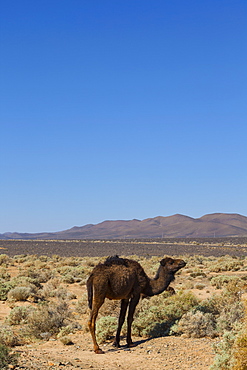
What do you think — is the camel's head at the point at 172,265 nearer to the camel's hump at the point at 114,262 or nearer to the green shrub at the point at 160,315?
the camel's hump at the point at 114,262

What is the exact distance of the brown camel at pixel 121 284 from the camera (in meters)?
9.59

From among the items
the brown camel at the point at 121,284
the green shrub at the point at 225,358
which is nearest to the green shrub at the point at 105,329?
the brown camel at the point at 121,284

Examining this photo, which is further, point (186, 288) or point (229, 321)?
point (186, 288)

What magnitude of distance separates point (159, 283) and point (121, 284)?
4.38 ft

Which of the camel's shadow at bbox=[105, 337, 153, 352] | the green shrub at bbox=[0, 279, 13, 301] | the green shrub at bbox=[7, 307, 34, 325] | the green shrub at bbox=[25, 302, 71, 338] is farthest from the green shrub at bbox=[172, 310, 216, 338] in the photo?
the green shrub at bbox=[0, 279, 13, 301]

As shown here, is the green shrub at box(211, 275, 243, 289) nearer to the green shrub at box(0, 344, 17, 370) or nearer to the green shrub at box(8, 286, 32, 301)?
the green shrub at box(8, 286, 32, 301)

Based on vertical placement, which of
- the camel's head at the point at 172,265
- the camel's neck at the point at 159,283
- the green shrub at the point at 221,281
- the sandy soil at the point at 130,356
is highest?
the camel's head at the point at 172,265

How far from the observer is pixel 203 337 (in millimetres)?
10148

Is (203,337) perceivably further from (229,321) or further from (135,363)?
(135,363)

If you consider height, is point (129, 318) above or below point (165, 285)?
below

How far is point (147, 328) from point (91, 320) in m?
2.12

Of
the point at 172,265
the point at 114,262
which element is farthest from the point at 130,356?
the point at 172,265

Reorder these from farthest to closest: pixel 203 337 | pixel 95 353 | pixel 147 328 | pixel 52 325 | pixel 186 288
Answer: pixel 186 288
pixel 52 325
pixel 147 328
pixel 203 337
pixel 95 353

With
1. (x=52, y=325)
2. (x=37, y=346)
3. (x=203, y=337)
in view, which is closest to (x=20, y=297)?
(x=52, y=325)
